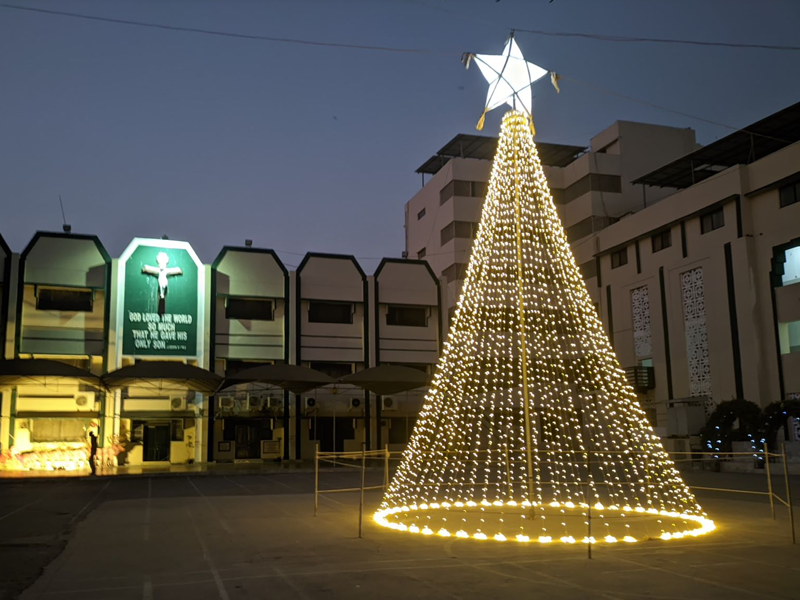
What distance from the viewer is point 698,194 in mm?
29656

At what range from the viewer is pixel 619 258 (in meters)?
35.4

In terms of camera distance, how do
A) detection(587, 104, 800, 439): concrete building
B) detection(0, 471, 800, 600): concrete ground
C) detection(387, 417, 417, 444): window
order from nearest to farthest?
detection(0, 471, 800, 600): concrete ground < detection(587, 104, 800, 439): concrete building < detection(387, 417, 417, 444): window

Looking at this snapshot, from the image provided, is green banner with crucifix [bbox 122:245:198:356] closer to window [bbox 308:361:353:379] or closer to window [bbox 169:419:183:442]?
window [bbox 169:419:183:442]

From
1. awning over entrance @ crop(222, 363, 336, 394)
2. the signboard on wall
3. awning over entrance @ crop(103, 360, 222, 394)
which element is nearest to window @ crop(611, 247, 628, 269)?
awning over entrance @ crop(222, 363, 336, 394)

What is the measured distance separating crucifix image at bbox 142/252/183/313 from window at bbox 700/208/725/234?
21.0 metres

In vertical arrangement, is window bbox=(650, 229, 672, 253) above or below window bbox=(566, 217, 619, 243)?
below

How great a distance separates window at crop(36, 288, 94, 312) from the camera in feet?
95.8

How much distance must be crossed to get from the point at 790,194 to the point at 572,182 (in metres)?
20.6

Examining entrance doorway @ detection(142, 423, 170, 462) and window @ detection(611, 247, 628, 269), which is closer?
entrance doorway @ detection(142, 423, 170, 462)

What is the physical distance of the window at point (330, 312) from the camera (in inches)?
1321

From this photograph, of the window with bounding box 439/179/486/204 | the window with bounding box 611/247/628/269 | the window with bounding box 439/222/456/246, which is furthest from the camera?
the window with bounding box 439/179/486/204

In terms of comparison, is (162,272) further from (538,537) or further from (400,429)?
(538,537)

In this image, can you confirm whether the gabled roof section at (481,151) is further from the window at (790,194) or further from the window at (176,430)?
the window at (176,430)

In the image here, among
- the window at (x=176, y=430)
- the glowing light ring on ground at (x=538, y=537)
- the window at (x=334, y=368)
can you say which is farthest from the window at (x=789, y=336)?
the window at (x=176, y=430)
